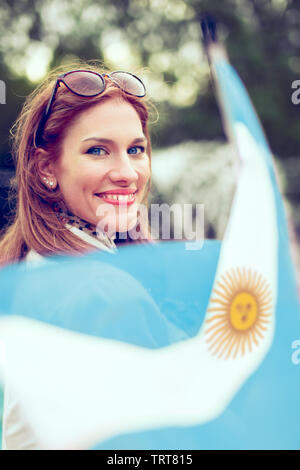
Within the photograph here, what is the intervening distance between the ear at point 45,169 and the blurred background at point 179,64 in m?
0.10

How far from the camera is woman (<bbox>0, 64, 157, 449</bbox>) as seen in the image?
3.11 ft

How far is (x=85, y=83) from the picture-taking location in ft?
3.12

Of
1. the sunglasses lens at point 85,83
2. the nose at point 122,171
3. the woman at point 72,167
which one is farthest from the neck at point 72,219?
the sunglasses lens at point 85,83

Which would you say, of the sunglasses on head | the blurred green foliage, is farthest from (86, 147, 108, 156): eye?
the blurred green foliage

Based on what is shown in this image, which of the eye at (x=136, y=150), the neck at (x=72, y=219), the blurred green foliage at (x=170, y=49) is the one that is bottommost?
the neck at (x=72, y=219)

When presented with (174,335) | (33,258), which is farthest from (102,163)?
(174,335)

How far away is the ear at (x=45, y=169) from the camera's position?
973 millimetres

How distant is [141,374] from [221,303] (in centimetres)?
26

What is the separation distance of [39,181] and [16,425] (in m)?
0.52

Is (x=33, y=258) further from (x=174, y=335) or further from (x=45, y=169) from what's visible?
(x=174, y=335)

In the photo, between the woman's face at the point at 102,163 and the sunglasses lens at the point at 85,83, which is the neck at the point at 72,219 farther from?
the sunglasses lens at the point at 85,83

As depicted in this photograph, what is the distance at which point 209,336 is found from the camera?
1049 millimetres
